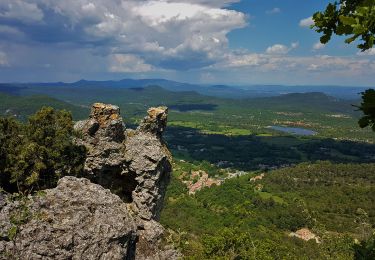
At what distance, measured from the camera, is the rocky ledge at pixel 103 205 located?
65.8 ft

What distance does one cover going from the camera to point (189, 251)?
36781 millimetres

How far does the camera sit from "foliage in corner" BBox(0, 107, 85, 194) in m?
31.0

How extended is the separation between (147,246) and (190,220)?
7665 cm

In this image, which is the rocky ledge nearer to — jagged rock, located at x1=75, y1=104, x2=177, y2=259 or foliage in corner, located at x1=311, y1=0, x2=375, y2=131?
jagged rock, located at x1=75, y1=104, x2=177, y2=259

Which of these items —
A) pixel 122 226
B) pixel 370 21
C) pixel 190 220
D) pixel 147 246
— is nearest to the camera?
pixel 370 21

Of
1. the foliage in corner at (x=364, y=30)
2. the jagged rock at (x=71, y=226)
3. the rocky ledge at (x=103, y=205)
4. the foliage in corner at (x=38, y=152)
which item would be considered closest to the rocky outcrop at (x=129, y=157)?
the rocky ledge at (x=103, y=205)

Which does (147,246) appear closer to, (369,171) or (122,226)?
(122,226)

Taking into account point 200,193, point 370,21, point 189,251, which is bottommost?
Result: point 200,193

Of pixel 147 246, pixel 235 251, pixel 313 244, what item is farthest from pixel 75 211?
pixel 313 244

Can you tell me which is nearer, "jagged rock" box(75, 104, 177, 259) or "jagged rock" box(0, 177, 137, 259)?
"jagged rock" box(0, 177, 137, 259)

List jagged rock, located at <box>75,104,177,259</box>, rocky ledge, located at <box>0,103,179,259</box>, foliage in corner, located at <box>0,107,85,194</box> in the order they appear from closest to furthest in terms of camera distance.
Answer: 1. rocky ledge, located at <box>0,103,179,259</box>
2. foliage in corner, located at <box>0,107,85,194</box>
3. jagged rock, located at <box>75,104,177,259</box>

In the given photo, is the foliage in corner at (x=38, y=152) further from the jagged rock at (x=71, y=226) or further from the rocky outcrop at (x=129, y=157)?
the jagged rock at (x=71, y=226)

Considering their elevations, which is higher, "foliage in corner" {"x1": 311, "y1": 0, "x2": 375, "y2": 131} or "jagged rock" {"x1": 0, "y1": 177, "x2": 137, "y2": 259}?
"foliage in corner" {"x1": 311, "y1": 0, "x2": 375, "y2": 131}

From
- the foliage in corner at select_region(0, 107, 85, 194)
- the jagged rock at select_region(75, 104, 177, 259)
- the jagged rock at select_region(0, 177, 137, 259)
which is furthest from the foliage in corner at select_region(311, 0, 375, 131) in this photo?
the foliage in corner at select_region(0, 107, 85, 194)
